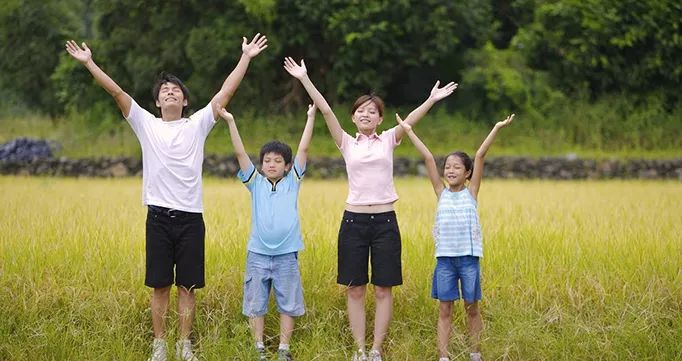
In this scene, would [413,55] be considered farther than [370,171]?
Yes

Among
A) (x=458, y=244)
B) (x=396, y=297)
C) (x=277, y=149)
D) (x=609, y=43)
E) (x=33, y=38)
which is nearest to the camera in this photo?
(x=458, y=244)

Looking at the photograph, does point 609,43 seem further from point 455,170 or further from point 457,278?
point 457,278

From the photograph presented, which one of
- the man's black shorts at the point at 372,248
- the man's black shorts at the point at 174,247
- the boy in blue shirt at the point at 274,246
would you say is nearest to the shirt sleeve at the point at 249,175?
the boy in blue shirt at the point at 274,246

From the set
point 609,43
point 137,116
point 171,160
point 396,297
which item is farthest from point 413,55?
point 171,160

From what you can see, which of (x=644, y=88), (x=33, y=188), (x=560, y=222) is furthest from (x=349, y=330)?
(x=644, y=88)

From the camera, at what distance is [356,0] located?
17.1 meters

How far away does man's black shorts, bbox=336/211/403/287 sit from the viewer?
17.4ft

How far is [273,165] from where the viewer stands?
5.44 meters

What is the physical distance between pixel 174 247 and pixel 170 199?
0.28 m

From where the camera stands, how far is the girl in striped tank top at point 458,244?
207 inches

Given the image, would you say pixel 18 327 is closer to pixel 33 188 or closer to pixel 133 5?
pixel 33 188

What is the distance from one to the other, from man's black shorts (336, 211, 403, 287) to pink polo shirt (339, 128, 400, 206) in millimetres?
90

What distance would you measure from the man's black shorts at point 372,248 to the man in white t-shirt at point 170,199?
82 centimetres

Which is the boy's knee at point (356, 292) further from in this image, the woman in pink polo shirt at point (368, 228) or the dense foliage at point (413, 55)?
the dense foliage at point (413, 55)
